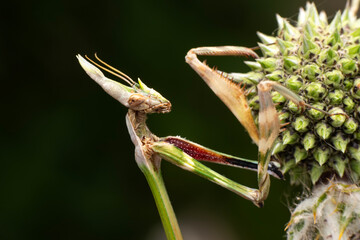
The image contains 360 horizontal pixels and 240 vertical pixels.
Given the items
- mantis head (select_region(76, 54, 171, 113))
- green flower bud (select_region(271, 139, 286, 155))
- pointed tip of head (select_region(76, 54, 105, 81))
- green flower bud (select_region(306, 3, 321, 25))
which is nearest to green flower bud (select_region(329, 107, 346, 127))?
green flower bud (select_region(271, 139, 286, 155))

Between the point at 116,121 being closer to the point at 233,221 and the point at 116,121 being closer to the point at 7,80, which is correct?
the point at 7,80

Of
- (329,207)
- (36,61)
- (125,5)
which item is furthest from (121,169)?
(329,207)

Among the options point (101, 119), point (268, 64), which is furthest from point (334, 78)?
point (101, 119)

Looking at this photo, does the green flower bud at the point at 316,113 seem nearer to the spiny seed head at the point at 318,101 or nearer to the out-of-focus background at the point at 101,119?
the spiny seed head at the point at 318,101

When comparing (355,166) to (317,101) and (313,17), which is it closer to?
(317,101)

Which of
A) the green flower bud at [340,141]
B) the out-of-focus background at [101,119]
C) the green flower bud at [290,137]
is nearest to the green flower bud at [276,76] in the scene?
the green flower bud at [290,137]

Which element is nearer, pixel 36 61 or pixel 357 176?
pixel 357 176
